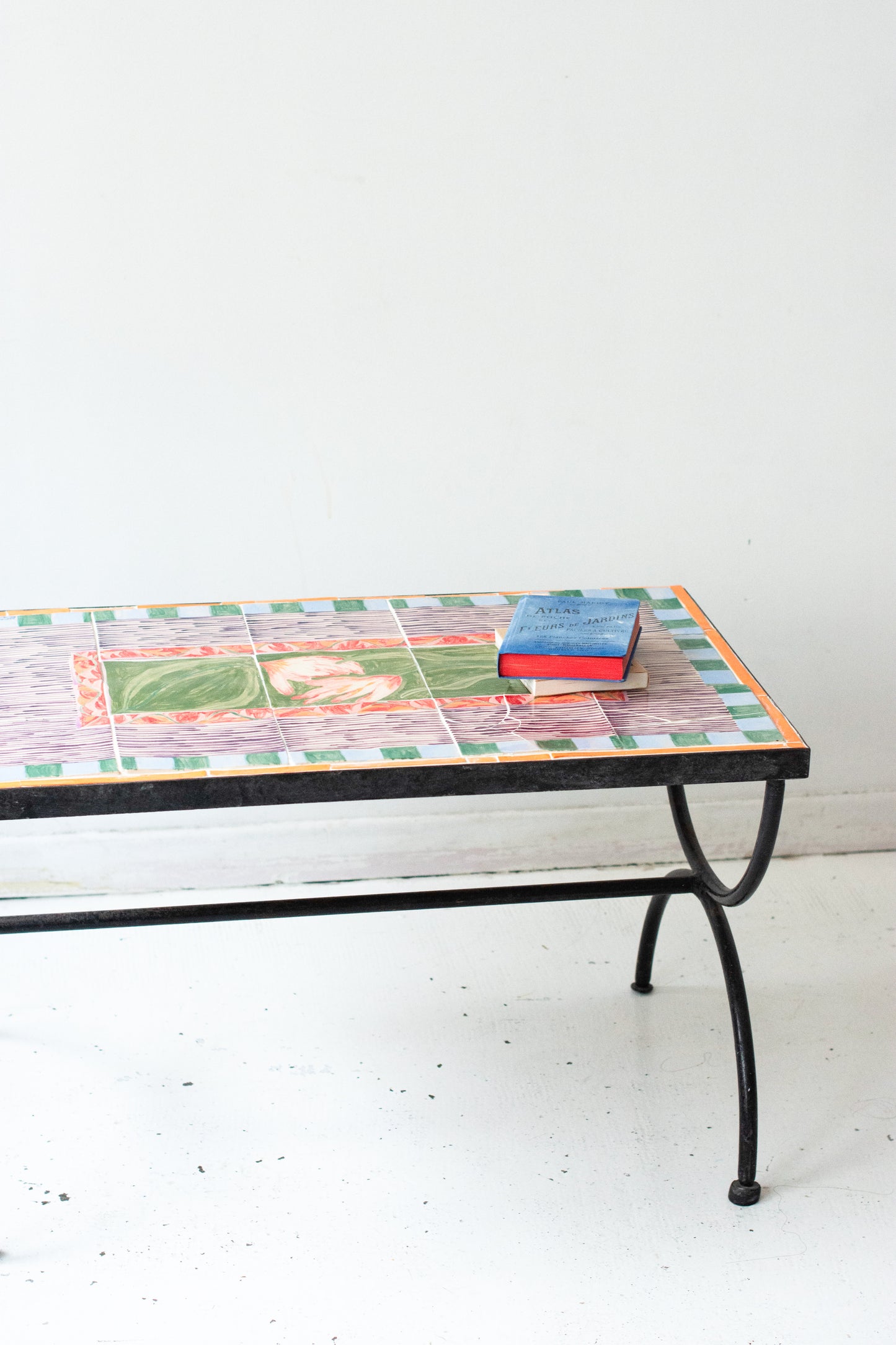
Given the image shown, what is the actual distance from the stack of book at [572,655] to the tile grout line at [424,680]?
0.10m

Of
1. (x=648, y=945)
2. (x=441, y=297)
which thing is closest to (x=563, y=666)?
(x=648, y=945)

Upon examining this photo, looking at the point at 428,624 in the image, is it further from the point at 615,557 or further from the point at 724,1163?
the point at 724,1163

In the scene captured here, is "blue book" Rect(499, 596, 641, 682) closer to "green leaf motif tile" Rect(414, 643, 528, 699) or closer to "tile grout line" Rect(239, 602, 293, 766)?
"green leaf motif tile" Rect(414, 643, 528, 699)

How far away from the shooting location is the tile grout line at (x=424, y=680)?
163 centimetres

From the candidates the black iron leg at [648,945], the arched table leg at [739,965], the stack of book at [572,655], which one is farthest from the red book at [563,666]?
the black iron leg at [648,945]

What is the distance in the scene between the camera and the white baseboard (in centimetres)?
260

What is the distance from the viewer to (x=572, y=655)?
1.75m

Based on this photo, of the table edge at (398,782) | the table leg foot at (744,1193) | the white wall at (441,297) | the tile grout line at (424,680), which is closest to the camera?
the table edge at (398,782)

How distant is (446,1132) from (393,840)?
2.63ft

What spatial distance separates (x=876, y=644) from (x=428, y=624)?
1.20 m

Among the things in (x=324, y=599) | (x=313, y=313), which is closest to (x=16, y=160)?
(x=313, y=313)

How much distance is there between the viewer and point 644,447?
2.54 metres

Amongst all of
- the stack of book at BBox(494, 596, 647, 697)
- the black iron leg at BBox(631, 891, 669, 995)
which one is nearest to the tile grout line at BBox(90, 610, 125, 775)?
the stack of book at BBox(494, 596, 647, 697)

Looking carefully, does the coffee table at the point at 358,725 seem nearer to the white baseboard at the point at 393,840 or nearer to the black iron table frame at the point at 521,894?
the black iron table frame at the point at 521,894
